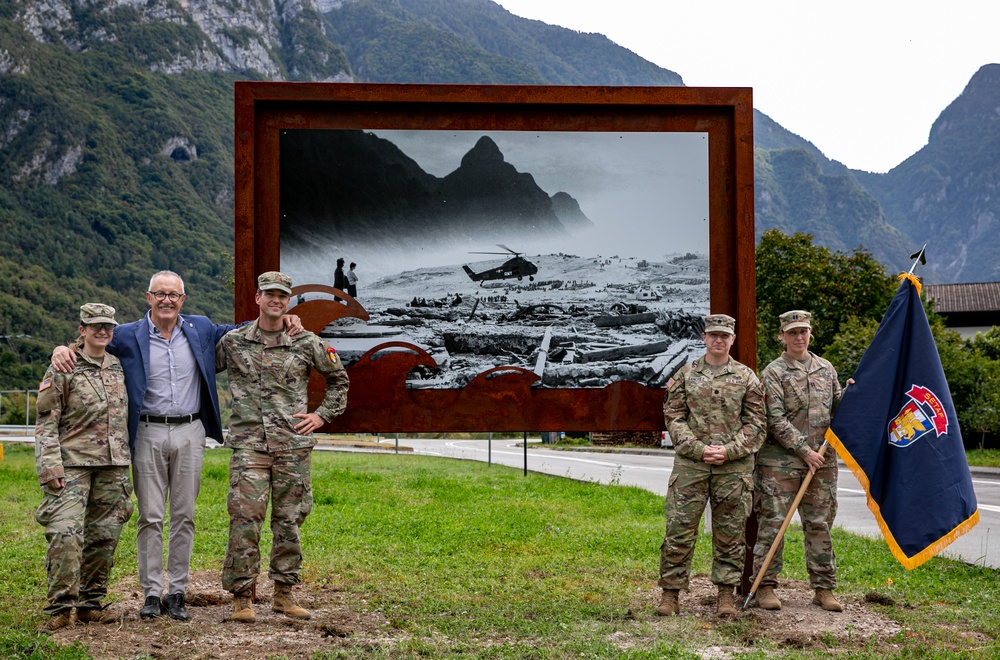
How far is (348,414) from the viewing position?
6.51 m

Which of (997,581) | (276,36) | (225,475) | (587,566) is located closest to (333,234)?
(587,566)

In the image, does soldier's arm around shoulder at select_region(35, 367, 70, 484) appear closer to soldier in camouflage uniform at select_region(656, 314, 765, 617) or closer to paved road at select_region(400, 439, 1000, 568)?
soldier in camouflage uniform at select_region(656, 314, 765, 617)

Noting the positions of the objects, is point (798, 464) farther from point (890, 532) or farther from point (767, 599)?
point (767, 599)

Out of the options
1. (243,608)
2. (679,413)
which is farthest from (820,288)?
(243,608)

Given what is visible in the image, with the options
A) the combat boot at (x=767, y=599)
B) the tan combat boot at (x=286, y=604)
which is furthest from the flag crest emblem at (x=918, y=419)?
the tan combat boot at (x=286, y=604)

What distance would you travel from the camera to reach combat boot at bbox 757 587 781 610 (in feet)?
20.6

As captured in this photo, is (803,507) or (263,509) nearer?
(263,509)

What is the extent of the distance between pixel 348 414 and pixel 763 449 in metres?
2.79

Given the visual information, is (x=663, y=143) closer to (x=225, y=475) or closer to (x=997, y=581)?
(x=997, y=581)

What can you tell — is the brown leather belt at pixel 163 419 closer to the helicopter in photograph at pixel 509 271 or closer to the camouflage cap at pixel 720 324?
the helicopter in photograph at pixel 509 271

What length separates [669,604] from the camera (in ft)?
20.1

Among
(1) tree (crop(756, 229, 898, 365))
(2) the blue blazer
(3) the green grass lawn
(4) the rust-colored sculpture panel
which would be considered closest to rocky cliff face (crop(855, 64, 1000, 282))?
(1) tree (crop(756, 229, 898, 365))

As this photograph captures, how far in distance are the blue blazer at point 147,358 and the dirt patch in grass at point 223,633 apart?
1.07 metres

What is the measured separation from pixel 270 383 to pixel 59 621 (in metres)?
1.77
